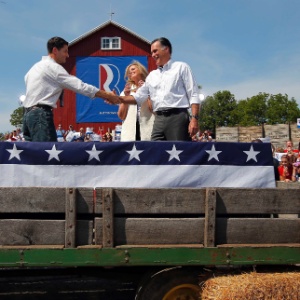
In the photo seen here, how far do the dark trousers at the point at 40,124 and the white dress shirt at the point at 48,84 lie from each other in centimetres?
9

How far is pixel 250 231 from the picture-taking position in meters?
3.69

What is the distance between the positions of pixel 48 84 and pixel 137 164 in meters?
1.31

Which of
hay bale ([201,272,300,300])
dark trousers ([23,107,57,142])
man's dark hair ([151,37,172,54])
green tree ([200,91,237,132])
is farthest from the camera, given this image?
green tree ([200,91,237,132])

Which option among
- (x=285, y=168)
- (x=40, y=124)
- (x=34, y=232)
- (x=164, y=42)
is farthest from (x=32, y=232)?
(x=285, y=168)

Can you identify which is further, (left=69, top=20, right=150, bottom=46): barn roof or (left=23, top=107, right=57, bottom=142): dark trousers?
(left=69, top=20, right=150, bottom=46): barn roof

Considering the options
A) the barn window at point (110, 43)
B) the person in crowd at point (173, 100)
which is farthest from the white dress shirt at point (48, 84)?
the barn window at point (110, 43)

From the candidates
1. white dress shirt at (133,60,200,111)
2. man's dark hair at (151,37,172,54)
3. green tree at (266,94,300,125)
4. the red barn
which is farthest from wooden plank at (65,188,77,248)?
green tree at (266,94,300,125)

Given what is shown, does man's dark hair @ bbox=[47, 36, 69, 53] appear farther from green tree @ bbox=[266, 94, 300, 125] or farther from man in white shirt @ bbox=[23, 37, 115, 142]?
green tree @ bbox=[266, 94, 300, 125]

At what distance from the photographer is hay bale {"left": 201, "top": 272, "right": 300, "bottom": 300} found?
3.54 m

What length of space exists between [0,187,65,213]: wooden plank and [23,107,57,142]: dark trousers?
3.18 feet

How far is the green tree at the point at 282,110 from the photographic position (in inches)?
3056

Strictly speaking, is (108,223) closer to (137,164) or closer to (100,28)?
(137,164)

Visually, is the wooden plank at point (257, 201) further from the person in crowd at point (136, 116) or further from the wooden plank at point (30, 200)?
the person in crowd at point (136, 116)

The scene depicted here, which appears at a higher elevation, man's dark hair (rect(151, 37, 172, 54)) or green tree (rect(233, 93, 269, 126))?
green tree (rect(233, 93, 269, 126))
